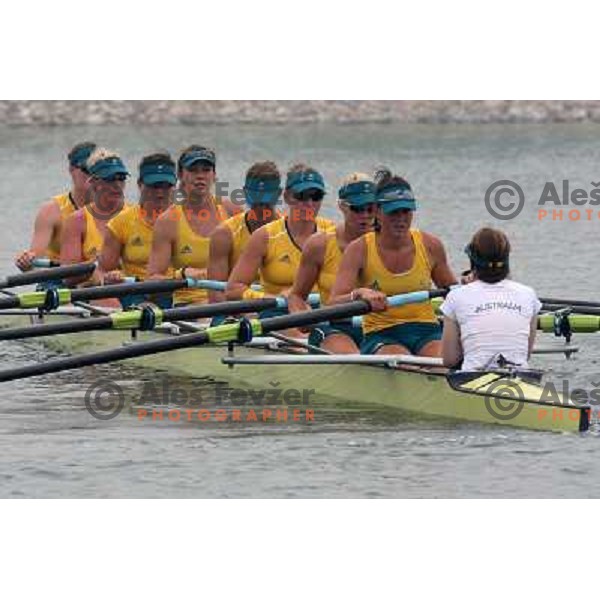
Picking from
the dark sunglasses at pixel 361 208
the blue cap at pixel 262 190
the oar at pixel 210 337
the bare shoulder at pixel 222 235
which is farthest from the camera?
the bare shoulder at pixel 222 235

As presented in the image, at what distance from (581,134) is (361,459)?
3699 cm

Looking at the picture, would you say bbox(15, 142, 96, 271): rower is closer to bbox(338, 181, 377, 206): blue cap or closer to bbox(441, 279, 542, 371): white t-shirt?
bbox(338, 181, 377, 206): blue cap

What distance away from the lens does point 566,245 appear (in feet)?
90.2

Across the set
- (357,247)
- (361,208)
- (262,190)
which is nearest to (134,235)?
(262,190)

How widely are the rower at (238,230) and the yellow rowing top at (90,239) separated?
6.65ft

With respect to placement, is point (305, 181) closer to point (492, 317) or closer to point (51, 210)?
point (492, 317)

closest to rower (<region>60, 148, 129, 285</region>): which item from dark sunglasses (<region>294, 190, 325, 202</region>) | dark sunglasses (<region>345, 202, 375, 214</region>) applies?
dark sunglasses (<region>294, 190, 325, 202</region>)

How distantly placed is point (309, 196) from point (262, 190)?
1.96 feet

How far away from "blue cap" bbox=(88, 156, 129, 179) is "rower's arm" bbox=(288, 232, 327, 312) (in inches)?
114

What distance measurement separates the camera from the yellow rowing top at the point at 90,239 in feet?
60.7

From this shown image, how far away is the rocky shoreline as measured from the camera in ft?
179

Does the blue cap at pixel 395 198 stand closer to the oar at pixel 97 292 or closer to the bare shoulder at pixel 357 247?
the bare shoulder at pixel 357 247

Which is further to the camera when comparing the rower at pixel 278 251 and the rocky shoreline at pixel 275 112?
the rocky shoreline at pixel 275 112

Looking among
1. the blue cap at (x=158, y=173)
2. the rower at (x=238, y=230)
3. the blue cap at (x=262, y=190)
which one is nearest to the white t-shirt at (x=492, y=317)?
the blue cap at (x=262, y=190)
